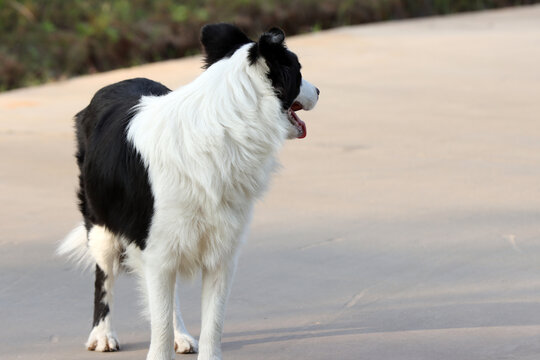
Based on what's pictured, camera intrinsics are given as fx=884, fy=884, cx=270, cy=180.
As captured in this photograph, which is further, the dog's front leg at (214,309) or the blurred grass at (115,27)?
the blurred grass at (115,27)

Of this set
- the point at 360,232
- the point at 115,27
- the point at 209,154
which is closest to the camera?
the point at 209,154

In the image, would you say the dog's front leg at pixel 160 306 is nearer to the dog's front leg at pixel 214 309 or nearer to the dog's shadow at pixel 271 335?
the dog's front leg at pixel 214 309

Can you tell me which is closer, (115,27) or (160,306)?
(160,306)

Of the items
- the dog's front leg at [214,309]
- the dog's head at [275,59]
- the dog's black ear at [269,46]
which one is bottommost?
the dog's front leg at [214,309]

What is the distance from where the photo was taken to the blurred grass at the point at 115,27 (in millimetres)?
14359

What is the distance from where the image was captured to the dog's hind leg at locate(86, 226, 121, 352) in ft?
15.5

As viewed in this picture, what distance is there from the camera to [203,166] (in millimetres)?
4078

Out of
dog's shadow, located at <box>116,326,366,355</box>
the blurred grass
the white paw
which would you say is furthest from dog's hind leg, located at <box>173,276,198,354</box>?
the blurred grass

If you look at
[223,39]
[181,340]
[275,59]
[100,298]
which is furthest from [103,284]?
[275,59]

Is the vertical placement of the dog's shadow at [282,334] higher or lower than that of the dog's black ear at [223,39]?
lower

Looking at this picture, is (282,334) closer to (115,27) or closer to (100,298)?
(100,298)

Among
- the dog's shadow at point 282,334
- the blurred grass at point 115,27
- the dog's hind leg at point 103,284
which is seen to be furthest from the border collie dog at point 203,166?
the blurred grass at point 115,27

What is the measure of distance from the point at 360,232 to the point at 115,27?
9615 millimetres

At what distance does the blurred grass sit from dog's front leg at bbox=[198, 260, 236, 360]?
32.2 ft
